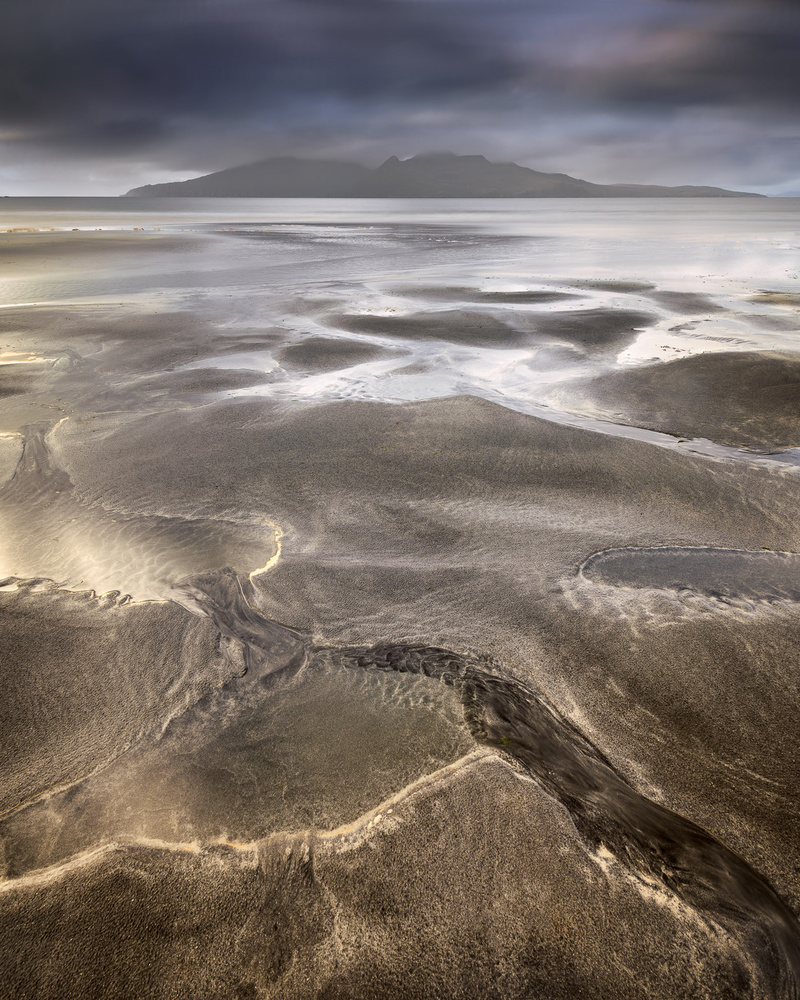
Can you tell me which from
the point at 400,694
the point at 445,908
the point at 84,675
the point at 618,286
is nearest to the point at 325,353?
the point at 84,675

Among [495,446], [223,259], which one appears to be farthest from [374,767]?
[223,259]

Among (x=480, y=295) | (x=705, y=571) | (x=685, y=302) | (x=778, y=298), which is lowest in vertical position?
(x=778, y=298)

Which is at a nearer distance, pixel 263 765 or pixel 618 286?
pixel 263 765

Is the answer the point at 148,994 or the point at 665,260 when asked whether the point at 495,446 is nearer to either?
the point at 148,994

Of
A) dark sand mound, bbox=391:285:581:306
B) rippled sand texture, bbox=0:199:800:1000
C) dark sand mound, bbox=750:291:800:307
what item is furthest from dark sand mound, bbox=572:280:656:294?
rippled sand texture, bbox=0:199:800:1000

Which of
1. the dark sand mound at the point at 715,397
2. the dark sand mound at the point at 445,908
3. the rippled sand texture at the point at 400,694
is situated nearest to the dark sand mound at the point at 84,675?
the rippled sand texture at the point at 400,694

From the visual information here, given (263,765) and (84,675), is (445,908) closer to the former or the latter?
(263,765)

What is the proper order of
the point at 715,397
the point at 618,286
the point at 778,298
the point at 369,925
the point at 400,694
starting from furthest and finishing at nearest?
the point at 618,286
the point at 778,298
the point at 715,397
the point at 400,694
the point at 369,925
